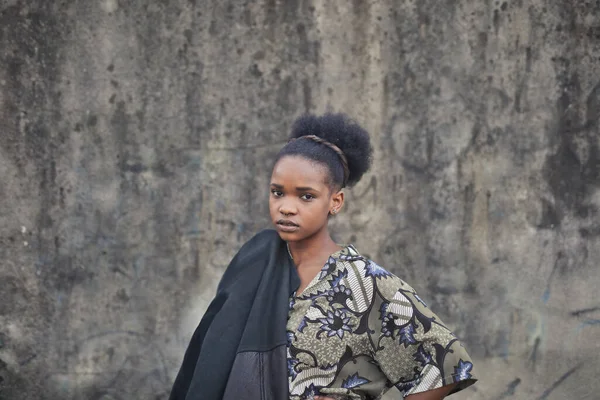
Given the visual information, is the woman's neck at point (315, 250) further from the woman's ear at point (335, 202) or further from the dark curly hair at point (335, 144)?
the dark curly hair at point (335, 144)

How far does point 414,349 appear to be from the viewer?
8.69ft

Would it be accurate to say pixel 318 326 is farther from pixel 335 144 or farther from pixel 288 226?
pixel 335 144

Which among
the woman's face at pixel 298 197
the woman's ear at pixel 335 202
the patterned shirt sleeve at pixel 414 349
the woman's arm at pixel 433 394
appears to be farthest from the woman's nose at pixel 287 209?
the woman's arm at pixel 433 394

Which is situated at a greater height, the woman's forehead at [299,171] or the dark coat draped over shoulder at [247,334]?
the woman's forehead at [299,171]

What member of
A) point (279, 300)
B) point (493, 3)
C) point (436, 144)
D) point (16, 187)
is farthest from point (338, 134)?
point (16, 187)

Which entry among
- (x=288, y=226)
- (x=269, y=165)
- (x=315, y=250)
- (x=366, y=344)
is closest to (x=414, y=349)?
(x=366, y=344)

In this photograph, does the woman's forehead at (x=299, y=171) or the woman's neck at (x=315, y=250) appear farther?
the woman's neck at (x=315, y=250)

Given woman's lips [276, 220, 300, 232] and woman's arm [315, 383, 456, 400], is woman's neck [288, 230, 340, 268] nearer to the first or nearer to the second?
woman's lips [276, 220, 300, 232]

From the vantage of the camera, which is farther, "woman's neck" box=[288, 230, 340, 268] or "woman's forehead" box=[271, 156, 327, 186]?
"woman's neck" box=[288, 230, 340, 268]

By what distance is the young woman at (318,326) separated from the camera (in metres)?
2.61

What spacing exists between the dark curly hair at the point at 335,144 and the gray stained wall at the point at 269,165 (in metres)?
2.00

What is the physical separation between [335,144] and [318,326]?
0.67 m

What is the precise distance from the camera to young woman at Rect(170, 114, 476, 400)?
8.57ft

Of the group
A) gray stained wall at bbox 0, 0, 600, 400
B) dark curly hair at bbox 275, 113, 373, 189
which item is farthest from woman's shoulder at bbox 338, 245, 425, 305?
gray stained wall at bbox 0, 0, 600, 400
